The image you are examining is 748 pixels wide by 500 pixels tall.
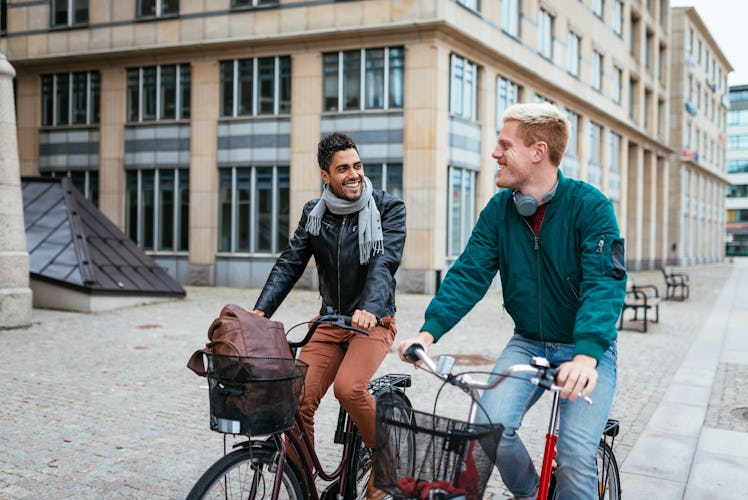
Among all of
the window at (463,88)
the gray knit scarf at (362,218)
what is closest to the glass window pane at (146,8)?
the window at (463,88)

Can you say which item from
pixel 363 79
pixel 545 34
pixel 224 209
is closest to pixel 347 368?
pixel 363 79

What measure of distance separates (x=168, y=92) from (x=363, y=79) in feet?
22.2

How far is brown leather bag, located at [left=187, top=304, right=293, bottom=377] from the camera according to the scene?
121 inches

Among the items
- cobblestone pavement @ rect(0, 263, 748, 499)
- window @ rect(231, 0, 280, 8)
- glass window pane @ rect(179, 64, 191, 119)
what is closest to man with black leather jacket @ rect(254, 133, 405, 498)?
cobblestone pavement @ rect(0, 263, 748, 499)

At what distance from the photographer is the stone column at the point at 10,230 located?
1204 centimetres

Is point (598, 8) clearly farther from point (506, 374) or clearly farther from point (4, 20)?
point (506, 374)

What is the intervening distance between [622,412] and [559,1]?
2520 cm

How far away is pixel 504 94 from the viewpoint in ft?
81.8

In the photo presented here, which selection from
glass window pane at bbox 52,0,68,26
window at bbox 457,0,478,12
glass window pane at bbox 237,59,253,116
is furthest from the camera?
glass window pane at bbox 52,0,68,26

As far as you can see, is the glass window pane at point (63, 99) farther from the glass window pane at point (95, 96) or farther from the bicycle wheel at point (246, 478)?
the bicycle wheel at point (246, 478)

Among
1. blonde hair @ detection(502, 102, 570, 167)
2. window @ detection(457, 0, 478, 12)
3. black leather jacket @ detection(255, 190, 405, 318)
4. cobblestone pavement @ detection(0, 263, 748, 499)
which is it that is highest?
window @ detection(457, 0, 478, 12)

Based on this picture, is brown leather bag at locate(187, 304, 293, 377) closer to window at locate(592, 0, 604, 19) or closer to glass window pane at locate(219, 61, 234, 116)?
glass window pane at locate(219, 61, 234, 116)

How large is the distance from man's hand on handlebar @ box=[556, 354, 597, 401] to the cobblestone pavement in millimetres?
2334

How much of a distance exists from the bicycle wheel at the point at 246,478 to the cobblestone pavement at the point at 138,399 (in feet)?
5.06
